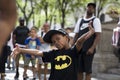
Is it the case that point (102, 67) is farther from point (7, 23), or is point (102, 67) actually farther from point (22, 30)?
point (7, 23)

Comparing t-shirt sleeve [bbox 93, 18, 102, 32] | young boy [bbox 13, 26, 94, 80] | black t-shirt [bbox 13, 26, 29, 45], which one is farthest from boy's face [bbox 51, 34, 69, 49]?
black t-shirt [bbox 13, 26, 29, 45]

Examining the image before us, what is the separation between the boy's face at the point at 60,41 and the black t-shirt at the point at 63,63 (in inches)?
5.9

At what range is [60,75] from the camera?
5.21 metres

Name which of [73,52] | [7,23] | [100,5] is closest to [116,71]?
[73,52]

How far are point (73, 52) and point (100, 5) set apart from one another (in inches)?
1014

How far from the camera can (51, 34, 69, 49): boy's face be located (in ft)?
16.5

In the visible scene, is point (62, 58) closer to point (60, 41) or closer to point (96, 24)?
point (60, 41)

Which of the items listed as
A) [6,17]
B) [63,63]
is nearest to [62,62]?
[63,63]

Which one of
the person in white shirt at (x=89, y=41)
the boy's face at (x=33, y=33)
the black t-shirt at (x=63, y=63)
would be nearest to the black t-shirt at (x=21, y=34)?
the boy's face at (x=33, y=33)

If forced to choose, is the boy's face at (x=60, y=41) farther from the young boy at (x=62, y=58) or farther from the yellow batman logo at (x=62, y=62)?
the yellow batman logo at (x=62, y=62)

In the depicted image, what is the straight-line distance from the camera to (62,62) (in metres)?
5.24

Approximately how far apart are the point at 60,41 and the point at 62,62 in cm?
32

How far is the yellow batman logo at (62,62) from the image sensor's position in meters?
5.24

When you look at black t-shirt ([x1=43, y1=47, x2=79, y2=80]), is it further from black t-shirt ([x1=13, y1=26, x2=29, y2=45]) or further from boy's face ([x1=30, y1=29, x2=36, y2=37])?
black t-shirt ([x1=13, y1=26, x2=29, y2=45])
